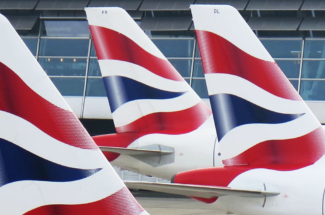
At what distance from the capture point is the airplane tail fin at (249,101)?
27.1ft

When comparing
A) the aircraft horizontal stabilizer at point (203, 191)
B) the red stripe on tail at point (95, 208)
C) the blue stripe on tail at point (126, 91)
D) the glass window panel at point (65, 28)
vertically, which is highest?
the glass window panel at point (65, 28)

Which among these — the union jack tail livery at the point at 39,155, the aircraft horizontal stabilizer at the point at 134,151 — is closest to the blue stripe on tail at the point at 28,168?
the union jack tail livery at the point at 39,155

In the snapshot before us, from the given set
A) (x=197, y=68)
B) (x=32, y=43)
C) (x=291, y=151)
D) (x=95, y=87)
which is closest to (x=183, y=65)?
(x=197, y=68)

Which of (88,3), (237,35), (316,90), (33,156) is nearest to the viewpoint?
(33,156)

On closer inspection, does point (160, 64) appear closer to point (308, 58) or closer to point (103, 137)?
point (103, 137)

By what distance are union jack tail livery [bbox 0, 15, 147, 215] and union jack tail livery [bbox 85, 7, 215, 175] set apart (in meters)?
8.39

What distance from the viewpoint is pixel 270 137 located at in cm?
838

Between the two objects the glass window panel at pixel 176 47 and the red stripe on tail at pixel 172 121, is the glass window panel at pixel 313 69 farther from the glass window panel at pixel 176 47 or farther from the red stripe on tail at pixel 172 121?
the red stripe on tail at pixel 172 121

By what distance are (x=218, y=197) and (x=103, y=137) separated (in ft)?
18.8

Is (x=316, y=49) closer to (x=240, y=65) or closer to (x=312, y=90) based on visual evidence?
(x=312, y=90)

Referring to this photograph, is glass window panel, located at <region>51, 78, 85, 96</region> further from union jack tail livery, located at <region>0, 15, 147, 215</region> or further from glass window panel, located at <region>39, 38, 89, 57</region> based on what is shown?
union jack tail livery, located at <region>0, 15, 147, 215</region>

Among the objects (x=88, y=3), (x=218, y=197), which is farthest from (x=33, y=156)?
(x=88, y=3)

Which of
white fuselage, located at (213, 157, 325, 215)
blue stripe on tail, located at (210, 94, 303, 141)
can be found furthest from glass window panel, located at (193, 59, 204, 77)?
white fuselage, located at (213, 157, 325, 215)

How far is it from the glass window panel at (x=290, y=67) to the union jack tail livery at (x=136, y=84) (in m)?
12.2
